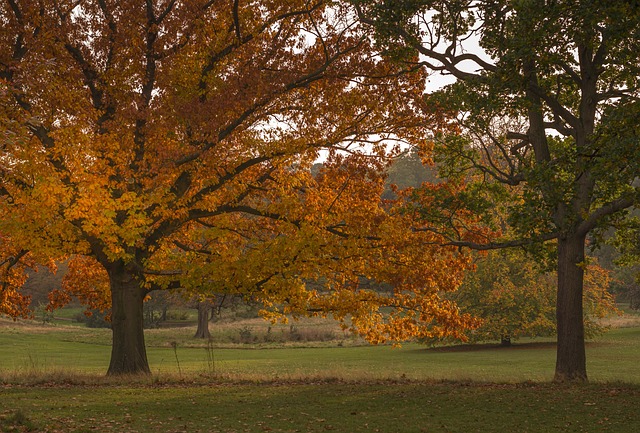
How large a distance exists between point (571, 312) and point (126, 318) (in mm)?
12610

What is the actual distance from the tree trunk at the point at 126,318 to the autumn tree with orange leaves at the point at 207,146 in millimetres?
36

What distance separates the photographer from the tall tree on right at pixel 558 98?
12.9 metres

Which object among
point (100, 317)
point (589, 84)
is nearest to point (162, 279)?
point (589, 84)

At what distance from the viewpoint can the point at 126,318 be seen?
2036 cm

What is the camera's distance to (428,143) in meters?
19.1

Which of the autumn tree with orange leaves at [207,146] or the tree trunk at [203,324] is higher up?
the autumn tree with orange leaves at [207,146]

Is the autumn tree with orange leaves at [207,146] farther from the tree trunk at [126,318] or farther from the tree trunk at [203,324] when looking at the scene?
the tree trunk at [203,324]

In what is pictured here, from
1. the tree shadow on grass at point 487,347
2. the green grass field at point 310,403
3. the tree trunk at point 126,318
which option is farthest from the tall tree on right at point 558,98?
the tree shadow on grass at point 487,347

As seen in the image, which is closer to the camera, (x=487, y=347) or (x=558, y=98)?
(x=558, y=98)

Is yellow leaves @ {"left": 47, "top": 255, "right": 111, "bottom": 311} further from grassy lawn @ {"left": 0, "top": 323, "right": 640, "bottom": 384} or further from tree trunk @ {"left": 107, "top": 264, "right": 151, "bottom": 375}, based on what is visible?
tree trunk @ {"left": 107, "top": 264, "right": 151, "bottom": 375}

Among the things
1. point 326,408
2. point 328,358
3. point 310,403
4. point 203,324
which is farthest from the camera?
point 203,324

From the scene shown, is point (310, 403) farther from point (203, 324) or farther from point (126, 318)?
point (203, 324)

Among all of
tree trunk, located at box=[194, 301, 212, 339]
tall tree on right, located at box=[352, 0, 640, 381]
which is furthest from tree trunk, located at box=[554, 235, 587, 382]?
tree trunk, located at box=[194, 301, 212, 339]

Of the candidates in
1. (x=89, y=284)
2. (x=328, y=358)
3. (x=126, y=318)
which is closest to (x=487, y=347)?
(x=328, y=358)
